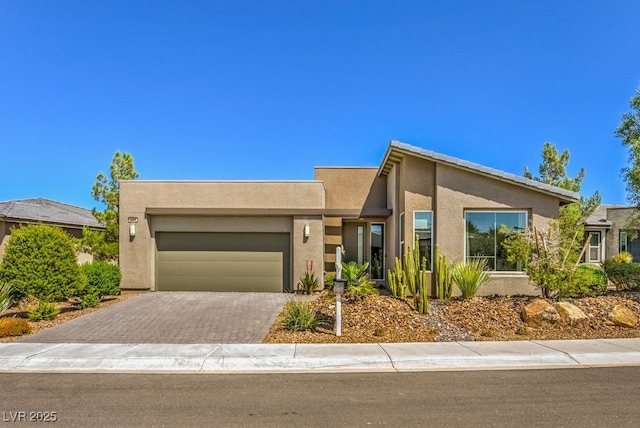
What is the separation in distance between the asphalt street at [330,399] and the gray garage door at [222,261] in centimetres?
871

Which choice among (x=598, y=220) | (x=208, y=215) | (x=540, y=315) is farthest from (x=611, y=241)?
(x=208, y=215)

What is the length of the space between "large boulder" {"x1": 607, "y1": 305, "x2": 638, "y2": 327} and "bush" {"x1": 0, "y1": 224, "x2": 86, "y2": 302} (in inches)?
559

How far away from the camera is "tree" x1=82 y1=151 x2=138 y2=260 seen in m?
15.7

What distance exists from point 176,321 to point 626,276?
48.6ft

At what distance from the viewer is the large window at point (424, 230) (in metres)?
13.2

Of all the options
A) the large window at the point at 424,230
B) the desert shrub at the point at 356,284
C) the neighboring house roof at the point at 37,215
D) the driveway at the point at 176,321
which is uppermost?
the neighboring house roof at the point at 37,215

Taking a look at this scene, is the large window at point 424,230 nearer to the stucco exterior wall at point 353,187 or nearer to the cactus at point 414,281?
the cactus at point 414,281

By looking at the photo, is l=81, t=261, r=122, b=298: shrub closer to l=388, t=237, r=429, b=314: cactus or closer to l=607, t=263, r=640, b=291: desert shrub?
l=388, t=237, r=429, b=314: cactus

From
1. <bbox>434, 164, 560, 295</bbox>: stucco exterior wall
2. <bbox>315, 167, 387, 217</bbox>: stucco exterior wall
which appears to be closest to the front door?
<bbox>315, 167, 387, 217</bbox>: stucco exterior wall

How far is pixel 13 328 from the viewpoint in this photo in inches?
353

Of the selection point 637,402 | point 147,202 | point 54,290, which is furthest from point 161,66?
point 637,402

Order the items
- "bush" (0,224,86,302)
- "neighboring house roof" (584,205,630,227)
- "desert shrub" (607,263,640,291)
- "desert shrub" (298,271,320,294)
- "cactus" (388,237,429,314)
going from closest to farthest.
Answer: "cactus" (388,237,429,314)
"bush" (0,224,86,302)
"desert shrub" (607,263,640,291)
"desert shrub" (298,271,320,294)
"neighboring house roof" (584,205,630,227)

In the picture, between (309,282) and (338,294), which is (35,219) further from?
(338,294)

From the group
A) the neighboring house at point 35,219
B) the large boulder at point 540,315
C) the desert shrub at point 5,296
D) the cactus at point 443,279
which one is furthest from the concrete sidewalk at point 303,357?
the neighboring house at point 35,219
